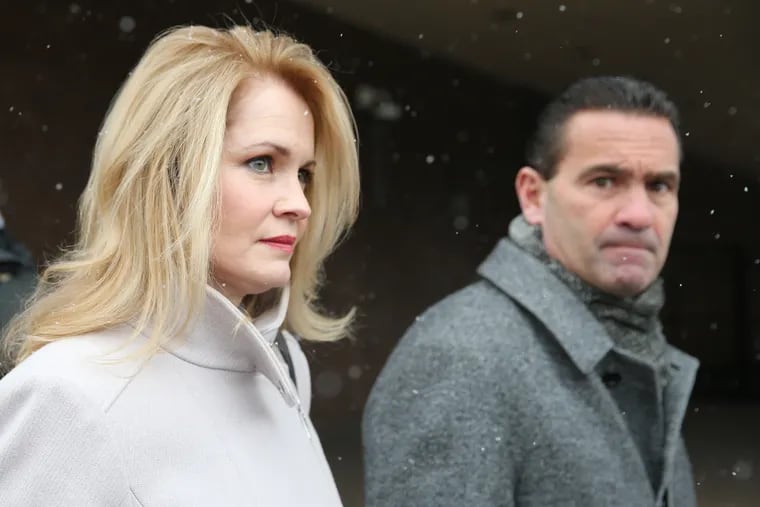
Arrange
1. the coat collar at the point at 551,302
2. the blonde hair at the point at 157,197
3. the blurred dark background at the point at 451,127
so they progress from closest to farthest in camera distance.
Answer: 1. the blonde hair at the point at 157,197
2. the coat collar at the point at 551,302
3. the blurred dark background at the point at 451,127

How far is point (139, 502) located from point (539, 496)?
0.87m

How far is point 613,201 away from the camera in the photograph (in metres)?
2.21

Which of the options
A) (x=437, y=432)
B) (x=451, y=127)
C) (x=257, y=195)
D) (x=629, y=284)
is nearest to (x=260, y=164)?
(x=257, y=195)

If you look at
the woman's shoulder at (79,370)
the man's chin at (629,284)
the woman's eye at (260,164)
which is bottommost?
the woman's shoulder at (79,370)

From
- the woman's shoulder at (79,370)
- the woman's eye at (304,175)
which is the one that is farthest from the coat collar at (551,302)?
the woman's shoulder at (79,370)

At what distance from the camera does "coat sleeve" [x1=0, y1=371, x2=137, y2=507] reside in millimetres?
1321

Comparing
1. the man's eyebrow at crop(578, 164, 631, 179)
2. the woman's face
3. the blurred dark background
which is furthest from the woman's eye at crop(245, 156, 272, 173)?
the blurred dark background

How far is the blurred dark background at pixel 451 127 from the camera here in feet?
15.1

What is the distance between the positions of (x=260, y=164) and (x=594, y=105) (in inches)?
38.6

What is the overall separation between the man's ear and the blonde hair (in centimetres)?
81

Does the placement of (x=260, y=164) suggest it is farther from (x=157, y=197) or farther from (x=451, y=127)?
(x=451, y=127)

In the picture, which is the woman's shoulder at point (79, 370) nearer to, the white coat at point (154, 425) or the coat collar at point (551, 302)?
the white coat at point (154, 425)

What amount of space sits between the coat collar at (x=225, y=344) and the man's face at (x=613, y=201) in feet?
2.66

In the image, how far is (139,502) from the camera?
4.44ft
